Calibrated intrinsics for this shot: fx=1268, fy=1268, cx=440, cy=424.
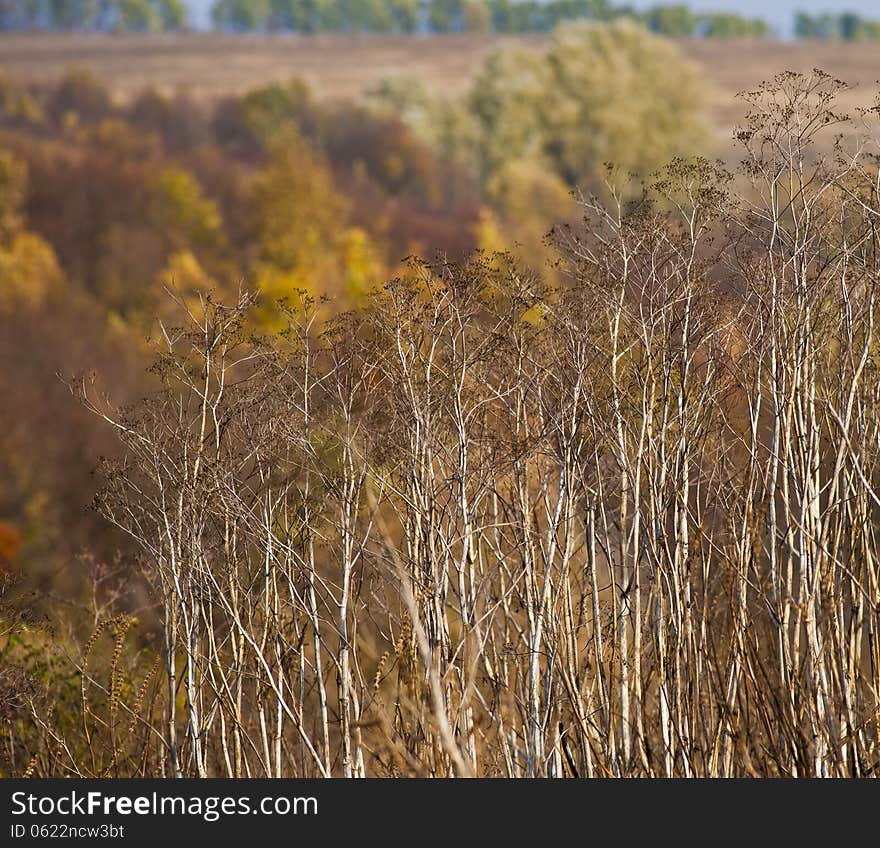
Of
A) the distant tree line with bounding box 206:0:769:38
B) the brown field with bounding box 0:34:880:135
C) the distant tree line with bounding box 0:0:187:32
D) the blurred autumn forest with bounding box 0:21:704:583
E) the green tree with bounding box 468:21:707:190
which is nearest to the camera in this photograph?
the blurred autumn forest with bounding box 0:21:704:583

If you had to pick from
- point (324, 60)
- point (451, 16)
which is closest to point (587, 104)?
point (324, 60)

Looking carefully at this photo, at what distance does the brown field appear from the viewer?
69.0 m

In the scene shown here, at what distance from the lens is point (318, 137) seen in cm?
6100

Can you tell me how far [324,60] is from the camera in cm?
7825

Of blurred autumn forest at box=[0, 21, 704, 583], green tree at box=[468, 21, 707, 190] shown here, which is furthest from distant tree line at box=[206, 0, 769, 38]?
green tree at box=[468, 21, 707, 190]

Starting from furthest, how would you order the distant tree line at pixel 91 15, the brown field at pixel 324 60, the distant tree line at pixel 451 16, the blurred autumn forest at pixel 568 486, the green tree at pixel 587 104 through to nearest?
the distant tree line at pixel 451 16
the distant tree line at pixel 91 15
the brown field at pixel 324 60
the green tree at pixel 587 104
the blurred autumn forest at pixel 568 486

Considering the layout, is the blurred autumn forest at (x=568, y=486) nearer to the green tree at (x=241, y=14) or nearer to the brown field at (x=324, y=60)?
the brown field at (x=324, y=60)

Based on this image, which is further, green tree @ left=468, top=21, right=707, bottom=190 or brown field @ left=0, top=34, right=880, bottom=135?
brown field @ left=0, top=34, right=880, bottom=135

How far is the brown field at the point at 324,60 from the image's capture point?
69025 mm

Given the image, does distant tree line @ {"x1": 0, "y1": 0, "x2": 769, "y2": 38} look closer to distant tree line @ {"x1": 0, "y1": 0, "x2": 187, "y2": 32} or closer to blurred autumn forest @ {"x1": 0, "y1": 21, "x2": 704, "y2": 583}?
distant tree line @ {"x1": 0, "y1": 0, "x2": 187, "y2": 32}

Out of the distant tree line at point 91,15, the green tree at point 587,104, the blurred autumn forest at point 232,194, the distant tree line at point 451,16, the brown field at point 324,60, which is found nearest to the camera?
the blurred autumn forest at point 232,194

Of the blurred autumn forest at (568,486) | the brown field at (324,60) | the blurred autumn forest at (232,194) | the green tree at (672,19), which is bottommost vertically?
the blurred autumn forest at (568,486)

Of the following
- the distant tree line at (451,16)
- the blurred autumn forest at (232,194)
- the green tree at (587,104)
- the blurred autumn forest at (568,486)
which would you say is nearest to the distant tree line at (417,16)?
the distant tree line at (451,16)

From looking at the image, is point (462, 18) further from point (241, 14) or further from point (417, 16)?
point (241, 14)
